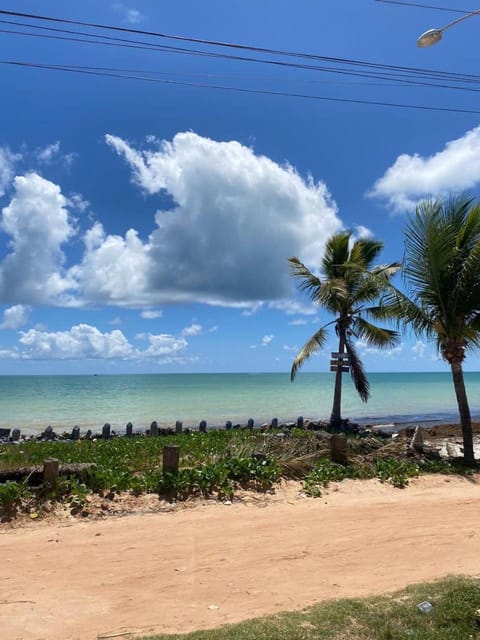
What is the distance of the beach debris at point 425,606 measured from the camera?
3.97m

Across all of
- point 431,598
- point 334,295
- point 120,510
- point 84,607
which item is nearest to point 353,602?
point 431,598

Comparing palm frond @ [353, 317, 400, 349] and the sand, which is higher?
palm frond @ [353, 317, 400, 349]

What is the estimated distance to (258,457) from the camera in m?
9.16

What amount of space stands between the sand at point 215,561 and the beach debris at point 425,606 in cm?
78

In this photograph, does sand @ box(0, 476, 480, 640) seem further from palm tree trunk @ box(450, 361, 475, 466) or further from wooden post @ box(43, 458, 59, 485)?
palm tree trunk @ box(450, 361, 475, 466)

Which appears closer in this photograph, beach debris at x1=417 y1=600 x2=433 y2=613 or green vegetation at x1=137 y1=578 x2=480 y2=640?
green vegetation at x1=137 y1=578 x2=480 y2=640

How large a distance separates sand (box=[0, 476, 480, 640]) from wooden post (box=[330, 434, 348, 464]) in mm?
1998

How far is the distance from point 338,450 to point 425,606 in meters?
6.02

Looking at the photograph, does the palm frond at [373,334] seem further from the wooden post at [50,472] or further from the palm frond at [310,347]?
the wooden post at [50,472]

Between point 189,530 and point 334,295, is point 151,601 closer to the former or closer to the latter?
point 189,530

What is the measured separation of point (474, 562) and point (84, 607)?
4462 millimetres

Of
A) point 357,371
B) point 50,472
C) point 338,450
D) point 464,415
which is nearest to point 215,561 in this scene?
point 50,472

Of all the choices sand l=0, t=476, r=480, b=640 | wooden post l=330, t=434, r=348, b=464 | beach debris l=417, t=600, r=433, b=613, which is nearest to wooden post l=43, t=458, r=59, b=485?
sand l=0, t=476, r=480, b=640

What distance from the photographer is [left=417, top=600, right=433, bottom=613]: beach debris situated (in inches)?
156
